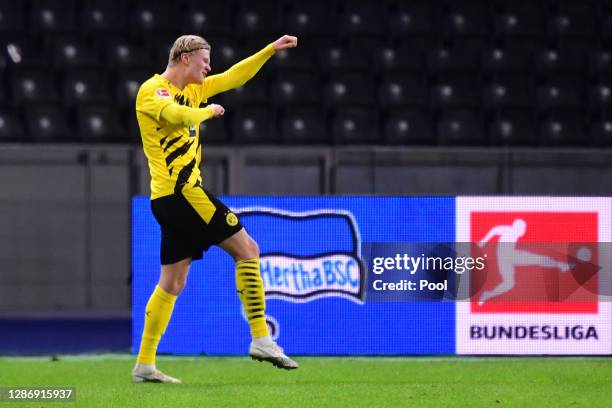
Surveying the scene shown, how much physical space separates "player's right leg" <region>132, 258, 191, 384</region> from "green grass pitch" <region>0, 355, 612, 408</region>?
12 centimetres

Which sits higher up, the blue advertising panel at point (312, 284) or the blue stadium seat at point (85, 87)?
the blue stadium seat at point (85, 87)

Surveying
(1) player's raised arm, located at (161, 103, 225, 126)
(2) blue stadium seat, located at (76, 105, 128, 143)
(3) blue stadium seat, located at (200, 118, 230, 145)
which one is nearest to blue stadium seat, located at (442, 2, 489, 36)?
(3) blue stadium seat, located at (200, 118, 230, 145)

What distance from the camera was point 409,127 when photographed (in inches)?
519

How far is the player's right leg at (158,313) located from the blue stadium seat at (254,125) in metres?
6.39

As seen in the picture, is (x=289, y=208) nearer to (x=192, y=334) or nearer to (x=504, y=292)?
(x=192, y=334)

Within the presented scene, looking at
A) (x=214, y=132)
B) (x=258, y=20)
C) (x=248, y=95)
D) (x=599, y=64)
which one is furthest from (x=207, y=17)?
(x=599, y=64)

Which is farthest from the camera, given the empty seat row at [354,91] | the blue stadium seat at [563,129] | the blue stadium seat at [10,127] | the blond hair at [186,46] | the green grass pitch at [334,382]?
the blue stadium seat at [563,129]

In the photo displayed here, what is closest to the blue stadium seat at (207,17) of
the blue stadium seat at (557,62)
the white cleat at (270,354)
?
the blue stadium seat at (557,62)

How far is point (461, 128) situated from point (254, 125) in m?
2.36

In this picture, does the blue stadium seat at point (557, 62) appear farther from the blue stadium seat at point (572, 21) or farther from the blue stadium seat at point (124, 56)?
the blue stadium seat at point (124, 56)

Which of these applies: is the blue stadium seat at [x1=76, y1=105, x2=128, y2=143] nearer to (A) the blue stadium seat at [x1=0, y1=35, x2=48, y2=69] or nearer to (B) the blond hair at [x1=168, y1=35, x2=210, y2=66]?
(A) the blue stadium seat at [x1=0, y1=35, x2=48, y2=69]

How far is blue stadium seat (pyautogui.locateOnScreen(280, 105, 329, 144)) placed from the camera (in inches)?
510

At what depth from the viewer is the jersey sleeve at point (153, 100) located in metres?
6.07

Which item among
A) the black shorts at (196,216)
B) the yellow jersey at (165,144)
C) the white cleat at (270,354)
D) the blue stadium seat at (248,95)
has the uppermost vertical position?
the blue stadium seat at (248,95)
